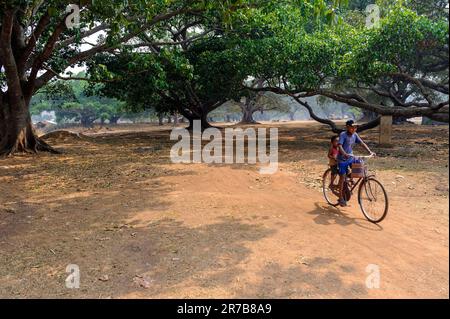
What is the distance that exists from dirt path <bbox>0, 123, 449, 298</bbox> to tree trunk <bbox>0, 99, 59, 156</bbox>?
463cm

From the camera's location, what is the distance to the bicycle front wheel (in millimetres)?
5656

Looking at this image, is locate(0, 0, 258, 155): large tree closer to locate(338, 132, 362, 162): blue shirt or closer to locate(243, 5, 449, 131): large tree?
locate(243, 5, 449, 131): large tree

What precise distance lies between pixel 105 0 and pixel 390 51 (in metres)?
9.75

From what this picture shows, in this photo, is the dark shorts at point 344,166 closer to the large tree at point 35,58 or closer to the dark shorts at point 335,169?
the dark shorts at point 335,169

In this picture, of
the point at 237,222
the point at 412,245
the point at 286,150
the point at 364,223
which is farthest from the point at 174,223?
the point at 286,150

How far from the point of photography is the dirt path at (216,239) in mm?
3885

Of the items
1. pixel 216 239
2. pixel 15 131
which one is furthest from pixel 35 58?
pixel 216 239

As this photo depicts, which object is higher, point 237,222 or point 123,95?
point 123,95

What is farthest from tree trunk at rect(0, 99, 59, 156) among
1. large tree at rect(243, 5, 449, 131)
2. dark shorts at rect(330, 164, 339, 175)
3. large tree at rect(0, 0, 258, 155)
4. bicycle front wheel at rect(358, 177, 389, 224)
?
bicycle front wheel at rect(358, 177, 389, 224)

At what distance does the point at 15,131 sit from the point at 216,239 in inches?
441

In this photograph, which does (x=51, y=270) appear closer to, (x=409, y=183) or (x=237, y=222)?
(x=237, y=222)

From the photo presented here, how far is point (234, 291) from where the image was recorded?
3.74 meters

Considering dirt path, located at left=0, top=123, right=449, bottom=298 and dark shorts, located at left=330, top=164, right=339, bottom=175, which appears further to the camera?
dark shorts, located at left=330, top=164, right=339, bottom=175
